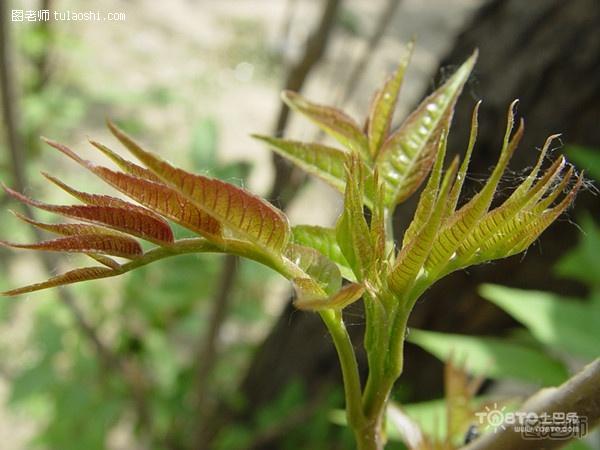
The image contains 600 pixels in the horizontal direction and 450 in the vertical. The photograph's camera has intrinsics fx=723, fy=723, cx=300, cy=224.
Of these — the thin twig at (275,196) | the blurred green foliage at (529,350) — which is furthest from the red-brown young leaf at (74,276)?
the blurred green foliage at (529,350)

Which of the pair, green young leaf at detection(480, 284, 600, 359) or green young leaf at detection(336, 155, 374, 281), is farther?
green young leaf at detection(480, 284, 600, 359)

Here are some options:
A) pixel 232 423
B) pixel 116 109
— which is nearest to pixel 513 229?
pixel 232 423

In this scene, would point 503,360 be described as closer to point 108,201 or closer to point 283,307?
point 283,307

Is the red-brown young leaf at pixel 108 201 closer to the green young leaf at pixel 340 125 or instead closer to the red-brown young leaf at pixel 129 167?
the red-brown young leaf at pixel 129 167

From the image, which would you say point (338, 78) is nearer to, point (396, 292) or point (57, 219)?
point (57, 219)

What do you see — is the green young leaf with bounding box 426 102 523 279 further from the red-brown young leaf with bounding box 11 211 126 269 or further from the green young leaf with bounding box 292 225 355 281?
the red-brown young leaf with bounding box 11 211 126 269

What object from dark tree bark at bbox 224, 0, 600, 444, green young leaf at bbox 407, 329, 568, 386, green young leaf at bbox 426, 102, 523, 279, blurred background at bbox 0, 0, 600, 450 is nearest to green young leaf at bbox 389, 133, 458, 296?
green young leaf at bbox 426, 102, 523, 279
